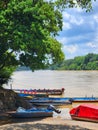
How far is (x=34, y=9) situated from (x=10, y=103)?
11.3 metres

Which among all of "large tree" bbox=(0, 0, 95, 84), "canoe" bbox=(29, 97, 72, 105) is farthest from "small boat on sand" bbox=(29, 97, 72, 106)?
"large tree" bbox=(0, 0, 95, 84)

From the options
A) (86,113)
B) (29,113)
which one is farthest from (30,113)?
(86,113)

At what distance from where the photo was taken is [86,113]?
35719 mm

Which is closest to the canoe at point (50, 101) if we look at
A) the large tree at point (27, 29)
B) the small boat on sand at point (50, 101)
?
the small boat on sand at point (50, 101)

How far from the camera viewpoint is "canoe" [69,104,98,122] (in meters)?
34.8

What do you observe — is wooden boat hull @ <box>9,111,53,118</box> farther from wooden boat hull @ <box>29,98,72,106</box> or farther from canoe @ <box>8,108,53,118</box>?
wooden boat hull @ <box>29,98,72,106</box>

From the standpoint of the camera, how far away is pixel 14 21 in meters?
36.7

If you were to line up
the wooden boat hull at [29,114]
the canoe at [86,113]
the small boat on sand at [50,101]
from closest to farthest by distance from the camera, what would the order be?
the canoe at [86,113] < the wooden boat hull at [29,114] < the small boat on sand at [50,101]

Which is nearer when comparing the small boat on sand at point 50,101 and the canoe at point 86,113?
the canoe at point 86,113

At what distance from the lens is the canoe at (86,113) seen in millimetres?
34781

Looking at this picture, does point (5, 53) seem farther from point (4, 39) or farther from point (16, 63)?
point (4, 39)

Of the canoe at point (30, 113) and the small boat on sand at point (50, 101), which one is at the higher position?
the small boat on sand at point (50, 101)

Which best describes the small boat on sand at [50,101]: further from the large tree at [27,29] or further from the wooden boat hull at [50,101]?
the large tree at [27,29]

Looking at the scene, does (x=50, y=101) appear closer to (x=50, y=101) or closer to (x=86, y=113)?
(x=50, y=101)
